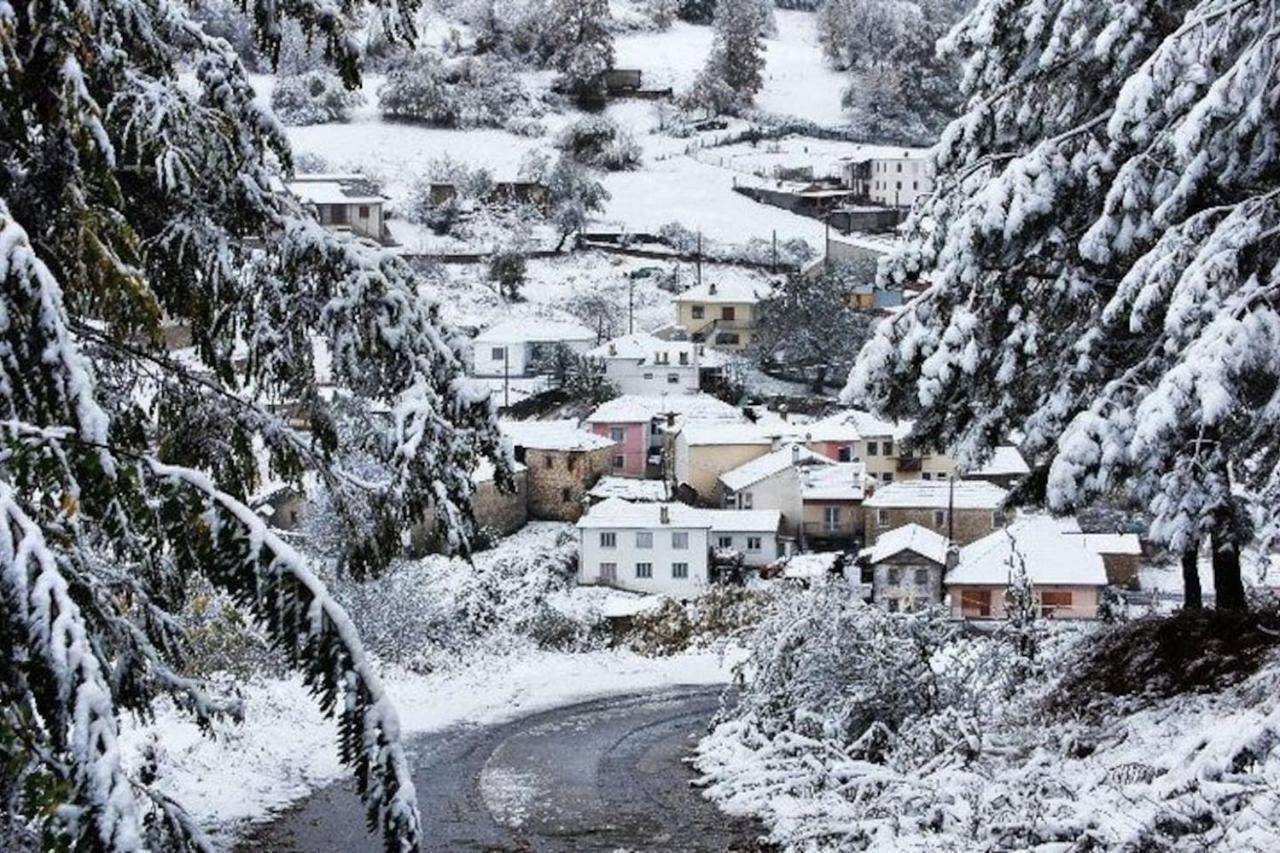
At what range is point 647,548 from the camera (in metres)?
36.1

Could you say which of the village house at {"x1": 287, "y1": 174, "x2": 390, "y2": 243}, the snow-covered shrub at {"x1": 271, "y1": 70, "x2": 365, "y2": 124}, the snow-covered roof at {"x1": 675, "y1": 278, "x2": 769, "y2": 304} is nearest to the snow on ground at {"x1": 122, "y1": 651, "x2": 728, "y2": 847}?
the snow-covered roof at {"x1": 675, "y1": 278, "x2": 769, "y2": 304}

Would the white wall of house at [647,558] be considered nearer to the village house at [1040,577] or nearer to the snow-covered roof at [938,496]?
the snow-covered roof at [938,496]

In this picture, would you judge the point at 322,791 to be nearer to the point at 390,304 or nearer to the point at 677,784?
the point at 677,784

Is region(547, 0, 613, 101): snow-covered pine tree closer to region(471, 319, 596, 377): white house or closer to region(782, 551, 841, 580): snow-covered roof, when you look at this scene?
region(471, 319, 596, 377): white house

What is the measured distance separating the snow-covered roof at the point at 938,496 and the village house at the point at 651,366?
38.3ft

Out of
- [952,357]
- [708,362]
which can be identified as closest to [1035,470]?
[952,357]

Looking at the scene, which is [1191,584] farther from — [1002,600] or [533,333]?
[533,333]

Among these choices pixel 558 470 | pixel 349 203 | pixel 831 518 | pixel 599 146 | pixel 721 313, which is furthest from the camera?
pixel 599 146

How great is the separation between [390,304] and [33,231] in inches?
75.2

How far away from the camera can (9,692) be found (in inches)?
93.0

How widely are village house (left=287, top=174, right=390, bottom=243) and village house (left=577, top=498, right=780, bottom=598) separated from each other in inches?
1107

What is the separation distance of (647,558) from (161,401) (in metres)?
30.7

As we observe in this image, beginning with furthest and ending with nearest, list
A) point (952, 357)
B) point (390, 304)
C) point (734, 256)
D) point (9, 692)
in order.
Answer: point (734, 256) → point (952, 357) → point (390, 304) → point (9, 692)

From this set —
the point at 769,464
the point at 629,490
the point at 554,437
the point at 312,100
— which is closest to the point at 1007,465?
the point at 769,464
